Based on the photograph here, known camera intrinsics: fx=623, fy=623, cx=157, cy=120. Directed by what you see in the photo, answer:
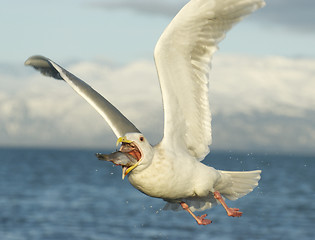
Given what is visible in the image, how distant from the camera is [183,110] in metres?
9.51

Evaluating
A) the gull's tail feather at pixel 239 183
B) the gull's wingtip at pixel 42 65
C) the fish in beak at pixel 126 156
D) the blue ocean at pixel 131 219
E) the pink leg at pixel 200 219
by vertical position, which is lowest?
the blue ocean at pixel 131 219

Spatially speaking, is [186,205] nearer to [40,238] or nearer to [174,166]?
[174,166]

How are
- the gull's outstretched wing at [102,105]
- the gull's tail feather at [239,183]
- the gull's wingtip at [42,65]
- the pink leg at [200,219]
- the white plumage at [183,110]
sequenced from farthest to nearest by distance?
the gull's wingtip at [42,65] → the gull's tail feather at [239,183] → the pink leg at [200,219] → the gull's outstretched wing at [102,105] → the white plumage at [183,110]

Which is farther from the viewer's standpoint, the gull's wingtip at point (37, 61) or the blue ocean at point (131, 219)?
the blue ocean at point (131, 219)

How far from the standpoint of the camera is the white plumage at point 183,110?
8758mm

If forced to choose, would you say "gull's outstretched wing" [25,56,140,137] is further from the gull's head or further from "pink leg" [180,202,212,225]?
"pink leg" [180,202,212,225]

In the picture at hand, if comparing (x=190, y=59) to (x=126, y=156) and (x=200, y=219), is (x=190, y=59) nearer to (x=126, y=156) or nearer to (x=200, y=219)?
(x=126, y=156)

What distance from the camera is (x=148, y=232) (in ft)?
74.7

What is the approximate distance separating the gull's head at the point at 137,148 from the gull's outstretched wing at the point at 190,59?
64cm

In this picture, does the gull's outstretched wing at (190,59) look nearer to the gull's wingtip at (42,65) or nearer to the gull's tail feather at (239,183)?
the gull's tail feather at (239,183)

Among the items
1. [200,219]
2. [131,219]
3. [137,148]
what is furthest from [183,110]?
[131,219]

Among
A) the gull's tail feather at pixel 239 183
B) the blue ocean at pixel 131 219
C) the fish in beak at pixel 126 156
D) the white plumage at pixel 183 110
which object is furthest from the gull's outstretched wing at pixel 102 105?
the blue ocean at pixel 131 219

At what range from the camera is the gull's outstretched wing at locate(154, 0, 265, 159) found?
8773mm

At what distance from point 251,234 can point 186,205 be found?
13.3 meters
